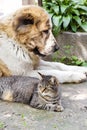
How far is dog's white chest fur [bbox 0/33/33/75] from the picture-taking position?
4812 mm

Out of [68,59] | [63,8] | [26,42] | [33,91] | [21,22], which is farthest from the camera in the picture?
[63,8]

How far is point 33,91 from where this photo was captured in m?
4.09

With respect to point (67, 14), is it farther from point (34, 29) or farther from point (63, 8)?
point (34, 29)

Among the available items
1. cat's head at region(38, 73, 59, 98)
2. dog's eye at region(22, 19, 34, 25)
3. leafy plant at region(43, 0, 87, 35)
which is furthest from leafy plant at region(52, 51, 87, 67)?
cat's head at region(38, 73, 59, 98)

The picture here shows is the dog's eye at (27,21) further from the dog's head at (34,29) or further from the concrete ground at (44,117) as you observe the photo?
the concrete ground at (44,117)

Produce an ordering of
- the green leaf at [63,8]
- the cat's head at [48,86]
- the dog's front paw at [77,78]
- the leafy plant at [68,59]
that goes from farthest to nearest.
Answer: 1. the green leaf at [63,8]
2. the leafy plant at [68,59]
3. the dog's front paw at [77,78]
4. the cat's head at [48,86]

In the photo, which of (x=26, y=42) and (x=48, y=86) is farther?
(x=26, y=42)

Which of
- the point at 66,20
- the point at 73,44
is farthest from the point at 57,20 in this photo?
the point at 73,44

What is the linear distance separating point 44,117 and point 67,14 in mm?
3198

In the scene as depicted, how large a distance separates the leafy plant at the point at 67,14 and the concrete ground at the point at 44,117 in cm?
225

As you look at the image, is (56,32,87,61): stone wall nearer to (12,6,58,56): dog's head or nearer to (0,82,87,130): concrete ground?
(12,6,58,56): dog's head

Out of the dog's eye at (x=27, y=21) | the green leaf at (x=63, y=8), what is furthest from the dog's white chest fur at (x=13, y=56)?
the green leaf at (x=63, y=8)

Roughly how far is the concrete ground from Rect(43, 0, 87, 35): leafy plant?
7.38ft

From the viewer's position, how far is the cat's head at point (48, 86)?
12.6 feet
